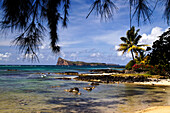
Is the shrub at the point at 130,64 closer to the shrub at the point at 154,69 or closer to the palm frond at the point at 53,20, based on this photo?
the shrub at the point at 154,69

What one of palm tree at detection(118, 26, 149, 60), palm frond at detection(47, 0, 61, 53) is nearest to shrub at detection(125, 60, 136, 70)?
palm tree at detection(118, 26, 149, 60)

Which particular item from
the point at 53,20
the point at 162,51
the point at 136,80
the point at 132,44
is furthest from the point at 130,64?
the point at 53,20

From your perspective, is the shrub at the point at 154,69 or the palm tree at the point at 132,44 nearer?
the shrub at the point at 154,69

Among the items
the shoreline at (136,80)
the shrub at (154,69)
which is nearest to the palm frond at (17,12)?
the shoreline at (136,80)

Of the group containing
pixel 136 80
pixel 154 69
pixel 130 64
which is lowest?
pixel 136 80

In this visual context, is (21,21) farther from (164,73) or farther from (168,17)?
(164,73)

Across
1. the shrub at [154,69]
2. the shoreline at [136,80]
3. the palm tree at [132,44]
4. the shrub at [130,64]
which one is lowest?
the shoreline at [136,80]

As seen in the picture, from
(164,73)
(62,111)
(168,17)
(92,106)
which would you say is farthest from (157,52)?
(168,17)

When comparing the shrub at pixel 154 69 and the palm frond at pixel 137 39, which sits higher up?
the palm frond at pixel 137 39

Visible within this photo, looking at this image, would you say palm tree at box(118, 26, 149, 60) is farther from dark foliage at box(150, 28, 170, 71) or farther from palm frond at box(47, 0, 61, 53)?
palm frond at box(47, 0, 61, 53)

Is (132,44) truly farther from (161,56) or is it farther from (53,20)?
(53,20)

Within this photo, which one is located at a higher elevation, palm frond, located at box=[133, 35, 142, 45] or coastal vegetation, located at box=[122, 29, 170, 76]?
palm frond, located at box=[133, 35, 142, 45]

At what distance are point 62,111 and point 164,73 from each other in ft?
62.4

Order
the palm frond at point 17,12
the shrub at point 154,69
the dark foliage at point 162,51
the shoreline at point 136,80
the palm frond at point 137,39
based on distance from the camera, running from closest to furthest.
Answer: the palm frond at point 17,12 → the dark foliage at point 162,51 → the shoreline at point 136,80 → the shrub at point 154,69 → the palm frond at point 137,39
